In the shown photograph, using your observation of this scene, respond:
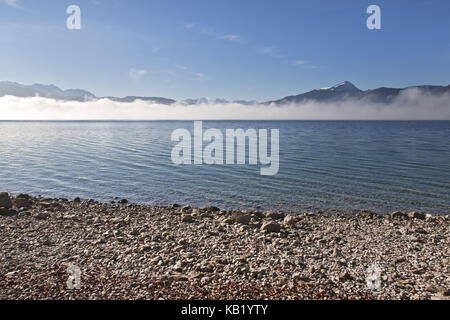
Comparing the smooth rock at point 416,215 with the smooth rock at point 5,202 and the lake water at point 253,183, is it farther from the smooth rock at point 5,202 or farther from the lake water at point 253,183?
the smooth rock at point 5,202

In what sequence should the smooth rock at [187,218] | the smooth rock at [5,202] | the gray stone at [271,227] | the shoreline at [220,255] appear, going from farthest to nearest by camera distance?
the smooth rock at [5,202], the smooth rock at [187,218], the gray stone at [271,227], the shoreline at [220,255]

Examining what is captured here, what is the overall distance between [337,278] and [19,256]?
1181 cm

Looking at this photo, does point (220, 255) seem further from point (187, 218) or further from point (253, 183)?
point (253, 183)

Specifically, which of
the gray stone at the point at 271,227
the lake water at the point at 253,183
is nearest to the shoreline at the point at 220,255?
the gray stone at the point at 271,227

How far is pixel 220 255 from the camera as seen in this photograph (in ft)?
38.7

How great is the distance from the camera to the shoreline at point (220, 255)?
9.23 meters

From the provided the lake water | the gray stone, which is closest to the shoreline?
the gray stone

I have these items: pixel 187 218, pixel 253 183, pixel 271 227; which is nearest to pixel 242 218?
pixel 271 227

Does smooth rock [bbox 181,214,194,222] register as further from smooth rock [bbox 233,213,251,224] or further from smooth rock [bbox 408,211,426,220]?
smooth rock [bbox 408,211,426,220]

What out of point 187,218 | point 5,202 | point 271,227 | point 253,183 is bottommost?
point 187,218

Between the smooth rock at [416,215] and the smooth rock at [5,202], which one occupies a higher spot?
the smooth rock at [5,202]

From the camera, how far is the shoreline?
9.23 meters

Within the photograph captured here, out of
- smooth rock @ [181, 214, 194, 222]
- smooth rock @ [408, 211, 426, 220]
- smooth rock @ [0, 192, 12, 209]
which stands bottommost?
smooth rock @ [408, 211, 426, 220]
